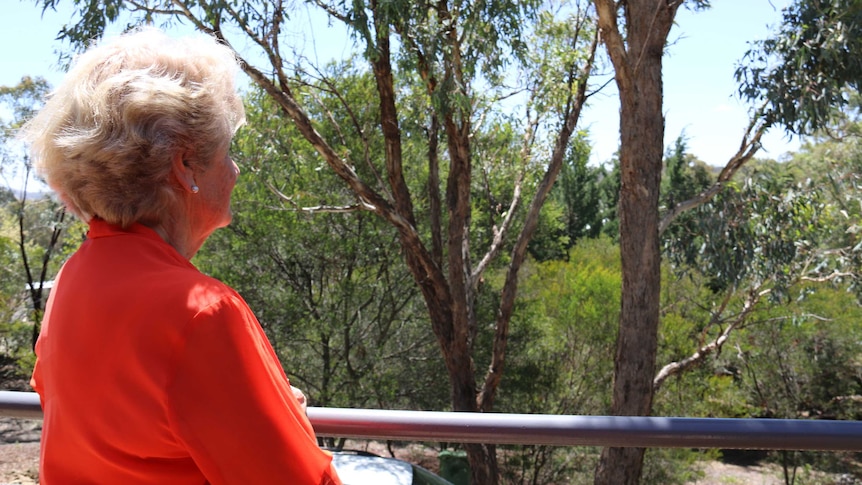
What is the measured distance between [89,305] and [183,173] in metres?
0.21

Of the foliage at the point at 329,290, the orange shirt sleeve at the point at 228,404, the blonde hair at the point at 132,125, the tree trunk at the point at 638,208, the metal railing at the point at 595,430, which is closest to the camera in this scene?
the orange shirt sleeve at the point at 228,404

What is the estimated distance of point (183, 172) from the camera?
1031 mm

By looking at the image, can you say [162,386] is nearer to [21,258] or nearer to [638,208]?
[638,208]

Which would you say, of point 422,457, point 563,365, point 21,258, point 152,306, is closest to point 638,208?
point 152,306

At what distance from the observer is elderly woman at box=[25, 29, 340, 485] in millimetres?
863

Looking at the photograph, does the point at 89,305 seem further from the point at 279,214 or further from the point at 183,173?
the point at 279,214

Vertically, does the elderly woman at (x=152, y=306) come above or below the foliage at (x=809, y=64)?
below

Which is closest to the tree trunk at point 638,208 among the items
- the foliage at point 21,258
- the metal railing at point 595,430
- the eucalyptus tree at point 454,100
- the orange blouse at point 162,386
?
the eucalyptus tree at point 454,100

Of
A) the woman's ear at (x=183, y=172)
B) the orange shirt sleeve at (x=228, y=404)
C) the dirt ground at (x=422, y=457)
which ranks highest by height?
the woman's ear at (x=183, y=172)

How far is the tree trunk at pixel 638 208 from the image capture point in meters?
6.80

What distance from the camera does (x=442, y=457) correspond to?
9953 mm

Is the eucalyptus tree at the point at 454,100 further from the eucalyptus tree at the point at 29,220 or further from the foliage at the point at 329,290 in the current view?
the eucalyptus tree at the point at 29,220

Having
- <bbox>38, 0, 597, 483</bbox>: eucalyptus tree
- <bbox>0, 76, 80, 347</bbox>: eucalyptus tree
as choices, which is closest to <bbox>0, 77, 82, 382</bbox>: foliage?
<bbox>0, 76, 80, 347</bbox>: eucalyptus tree

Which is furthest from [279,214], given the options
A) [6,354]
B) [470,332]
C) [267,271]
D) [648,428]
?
[648,428]
